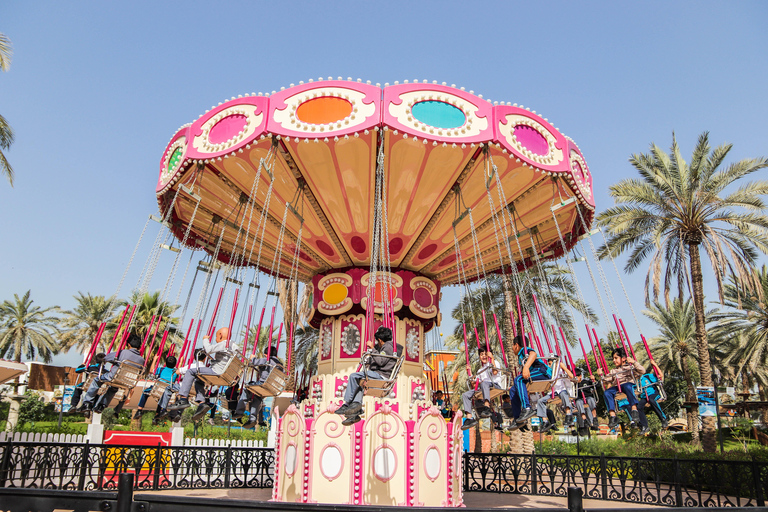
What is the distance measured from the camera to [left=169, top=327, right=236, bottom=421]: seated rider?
792 centimetres

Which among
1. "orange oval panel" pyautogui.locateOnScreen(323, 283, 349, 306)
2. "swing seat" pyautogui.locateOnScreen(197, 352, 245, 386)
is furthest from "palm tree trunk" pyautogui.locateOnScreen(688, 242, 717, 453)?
"swing seat" pyautogui.locateOnScreen(197, 352, 245, 386)

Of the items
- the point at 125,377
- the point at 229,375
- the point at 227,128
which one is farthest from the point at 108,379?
the point at 227,128

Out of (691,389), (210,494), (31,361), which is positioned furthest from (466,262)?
(31,361)

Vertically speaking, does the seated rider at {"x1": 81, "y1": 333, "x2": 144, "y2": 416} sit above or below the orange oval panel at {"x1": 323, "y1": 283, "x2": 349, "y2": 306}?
below

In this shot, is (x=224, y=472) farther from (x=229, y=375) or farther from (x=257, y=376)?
(x=229, y=375)

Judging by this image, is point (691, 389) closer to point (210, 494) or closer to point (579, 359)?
point (579, 359)

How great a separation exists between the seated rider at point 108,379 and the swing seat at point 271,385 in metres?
1.91

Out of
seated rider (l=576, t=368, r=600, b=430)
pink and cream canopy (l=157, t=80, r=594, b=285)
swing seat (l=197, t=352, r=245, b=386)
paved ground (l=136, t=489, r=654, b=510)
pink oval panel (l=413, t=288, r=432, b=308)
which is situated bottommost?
paved ground (l=136, t=489, r=654, b=510)

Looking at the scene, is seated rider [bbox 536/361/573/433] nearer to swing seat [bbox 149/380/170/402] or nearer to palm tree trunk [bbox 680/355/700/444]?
swing seat [bbox 149/380/170/402]

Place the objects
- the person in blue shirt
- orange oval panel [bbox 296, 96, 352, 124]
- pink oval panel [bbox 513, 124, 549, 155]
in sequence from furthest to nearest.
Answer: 1. the person in blue shirt
2. pink oval panel [bbox 513, 124, 549, 155]
3. orange oval panel [bbox 296, 96, 352, 124]

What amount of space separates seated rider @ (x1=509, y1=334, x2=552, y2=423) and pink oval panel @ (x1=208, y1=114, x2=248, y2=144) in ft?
17.3

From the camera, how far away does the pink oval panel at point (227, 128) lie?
816 centimetres

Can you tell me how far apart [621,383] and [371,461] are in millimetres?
4065

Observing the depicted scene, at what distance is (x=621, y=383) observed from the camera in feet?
25.9
